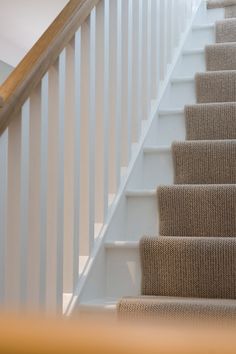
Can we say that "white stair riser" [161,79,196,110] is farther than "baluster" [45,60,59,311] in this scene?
Yes

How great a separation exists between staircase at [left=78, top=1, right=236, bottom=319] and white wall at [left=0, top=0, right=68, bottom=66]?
1.46 meters

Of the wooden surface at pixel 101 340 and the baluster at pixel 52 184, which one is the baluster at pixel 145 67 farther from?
the wooden surface at pixel 101 340

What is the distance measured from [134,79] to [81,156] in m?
0.53

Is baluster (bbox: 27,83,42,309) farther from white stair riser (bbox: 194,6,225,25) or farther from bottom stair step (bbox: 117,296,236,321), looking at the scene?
white stair riser (bbox: 194,6,225,25)

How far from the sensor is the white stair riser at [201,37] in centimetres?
290

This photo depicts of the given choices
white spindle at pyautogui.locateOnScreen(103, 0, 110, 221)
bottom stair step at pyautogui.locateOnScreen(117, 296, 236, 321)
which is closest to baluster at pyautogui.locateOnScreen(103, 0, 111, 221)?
white spindle at pyautogui.locateOnScreen(103, 0, 110, 221)

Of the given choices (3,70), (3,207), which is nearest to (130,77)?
(3,207)

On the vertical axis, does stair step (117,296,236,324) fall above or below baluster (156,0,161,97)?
below

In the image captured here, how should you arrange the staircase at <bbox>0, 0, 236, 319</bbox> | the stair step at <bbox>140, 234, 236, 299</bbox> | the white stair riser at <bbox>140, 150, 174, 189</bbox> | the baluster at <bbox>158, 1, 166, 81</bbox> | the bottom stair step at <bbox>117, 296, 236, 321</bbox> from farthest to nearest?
the baluster at <bbox>158, 1, 166, 81</bbox> → the white stair riser at <bbox>140, 150, 174, 189</bbox> → the stair step at <bbox>140, 234, 236, 299</bbox> → the bottom stair step at <bbox>117, 296, 236, 321</bbox> → the staircase at <bbox>0, 0, 236, 319</bbox>

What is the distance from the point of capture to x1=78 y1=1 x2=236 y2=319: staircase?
155cm

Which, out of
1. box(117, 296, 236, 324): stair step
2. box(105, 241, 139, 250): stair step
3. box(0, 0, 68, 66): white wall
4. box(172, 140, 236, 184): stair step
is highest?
box(0, 0, 68, 66): white wall

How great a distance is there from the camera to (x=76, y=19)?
150 centimetres

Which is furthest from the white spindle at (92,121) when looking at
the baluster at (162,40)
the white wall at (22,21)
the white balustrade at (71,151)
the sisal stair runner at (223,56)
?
the white wall at (22,21)

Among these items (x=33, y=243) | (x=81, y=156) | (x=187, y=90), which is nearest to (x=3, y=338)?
(x=33, y=243)
